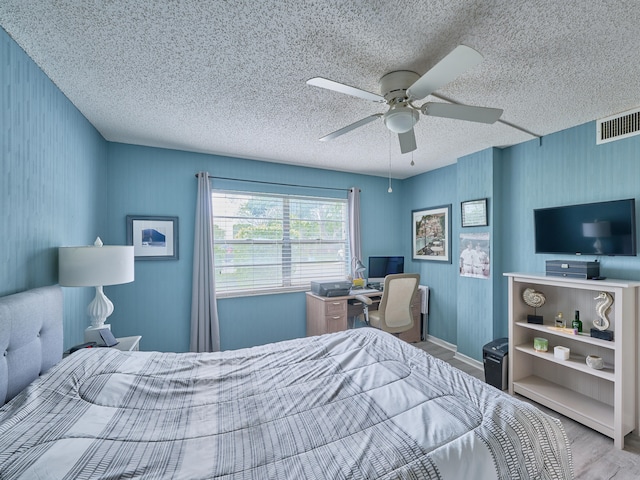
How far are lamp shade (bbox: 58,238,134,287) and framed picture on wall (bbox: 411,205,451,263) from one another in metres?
3.65

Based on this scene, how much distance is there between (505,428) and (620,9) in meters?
1.89

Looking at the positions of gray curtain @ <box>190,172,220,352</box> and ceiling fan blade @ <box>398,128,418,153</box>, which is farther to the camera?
gray curtain @ <box>190,172,220,352</box>

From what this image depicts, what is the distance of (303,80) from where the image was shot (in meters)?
1.81

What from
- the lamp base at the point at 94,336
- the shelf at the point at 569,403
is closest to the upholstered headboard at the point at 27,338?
the lamp base at the point at 94,336

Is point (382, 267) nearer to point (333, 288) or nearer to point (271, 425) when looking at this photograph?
point (333, 288)

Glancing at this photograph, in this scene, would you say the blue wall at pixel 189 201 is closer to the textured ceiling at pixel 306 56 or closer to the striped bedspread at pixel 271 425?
the textured ceiling at pixel 306 56

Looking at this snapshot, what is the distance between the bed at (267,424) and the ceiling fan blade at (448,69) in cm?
152

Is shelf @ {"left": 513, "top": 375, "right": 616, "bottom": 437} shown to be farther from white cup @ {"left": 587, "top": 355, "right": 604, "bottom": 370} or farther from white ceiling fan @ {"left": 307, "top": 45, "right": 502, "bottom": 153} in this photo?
white ceiling fan @ {"left": 307, "top": 45, "right": 502, "bottom": 153}

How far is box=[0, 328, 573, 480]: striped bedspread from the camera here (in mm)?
883

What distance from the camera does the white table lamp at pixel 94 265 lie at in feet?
5.87

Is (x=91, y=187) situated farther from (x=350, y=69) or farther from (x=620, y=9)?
(x=620, y=9)

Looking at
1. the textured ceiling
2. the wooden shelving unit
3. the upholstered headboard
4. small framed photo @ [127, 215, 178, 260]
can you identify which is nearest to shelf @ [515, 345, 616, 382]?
the wooden shelving unit

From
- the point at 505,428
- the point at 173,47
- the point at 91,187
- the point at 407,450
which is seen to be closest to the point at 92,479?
the point at 407,450

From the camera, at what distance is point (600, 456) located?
6.04ft
